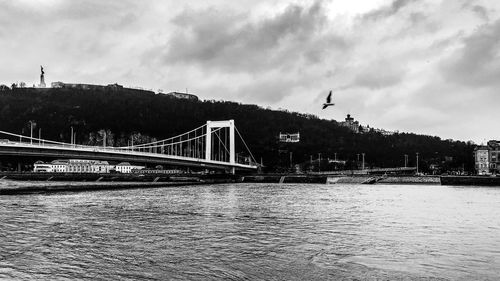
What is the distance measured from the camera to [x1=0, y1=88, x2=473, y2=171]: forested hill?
13388 centimetres

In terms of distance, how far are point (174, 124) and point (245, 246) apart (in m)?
124

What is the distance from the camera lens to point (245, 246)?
1658 centimetres

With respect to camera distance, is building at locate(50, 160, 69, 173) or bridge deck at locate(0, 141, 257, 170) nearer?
bridge deck at locate(0, 141, 257, 170)

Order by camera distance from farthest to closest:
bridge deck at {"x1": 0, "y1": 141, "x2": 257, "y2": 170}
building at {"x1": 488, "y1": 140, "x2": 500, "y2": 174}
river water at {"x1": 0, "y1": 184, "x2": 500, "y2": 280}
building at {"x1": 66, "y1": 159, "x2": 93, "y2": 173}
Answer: building at {"x1": 66, "y1": 159, "x2": 93, "y2": 173}, building at {"x1": 488, "y1": 140, "x2": 500, "y2": 174}, bridge deck at {"x1": 0, "y1": 141, "x2": 257, "y2": 170}, river water at {"x1": 0, "y1": 184, "x2": 500, "y2": 280}

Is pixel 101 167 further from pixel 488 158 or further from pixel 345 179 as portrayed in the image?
pixel 488 158

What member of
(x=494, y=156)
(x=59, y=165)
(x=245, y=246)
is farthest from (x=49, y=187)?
(x=59, y=165)

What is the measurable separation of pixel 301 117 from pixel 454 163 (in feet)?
179

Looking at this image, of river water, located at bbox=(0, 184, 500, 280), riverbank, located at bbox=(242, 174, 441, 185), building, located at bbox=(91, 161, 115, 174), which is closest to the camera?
river water, located at bbox=(0, 184, 500, 280)

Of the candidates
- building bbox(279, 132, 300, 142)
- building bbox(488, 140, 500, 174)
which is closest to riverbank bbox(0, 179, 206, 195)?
building bbox(488, 140, 500, 174)

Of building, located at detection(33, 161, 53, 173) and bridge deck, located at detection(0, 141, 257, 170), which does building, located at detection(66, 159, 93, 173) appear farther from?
bridge deck, located at detection(0, 141, 257, 170)

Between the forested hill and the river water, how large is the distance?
108 m

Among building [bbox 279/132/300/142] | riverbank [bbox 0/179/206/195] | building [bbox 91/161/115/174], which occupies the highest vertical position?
building [bbox 279/132/300/142]

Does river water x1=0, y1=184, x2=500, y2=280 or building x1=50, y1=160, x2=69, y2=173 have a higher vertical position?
building x1=50, y1=160, x2=69, y2=173

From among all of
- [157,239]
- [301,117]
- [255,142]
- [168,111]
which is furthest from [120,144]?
[157,239]
